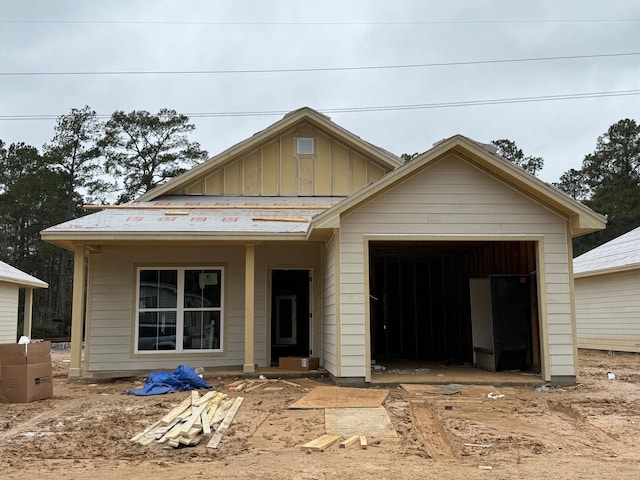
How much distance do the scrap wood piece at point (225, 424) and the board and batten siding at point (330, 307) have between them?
7.14 feet

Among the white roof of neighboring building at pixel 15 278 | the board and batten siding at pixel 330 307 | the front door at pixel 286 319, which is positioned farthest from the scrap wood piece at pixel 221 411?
the white roof of neighboring building at pixel 15 278

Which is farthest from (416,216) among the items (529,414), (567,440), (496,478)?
(496,478)

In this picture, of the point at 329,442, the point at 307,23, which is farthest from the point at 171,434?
the point at 307,23

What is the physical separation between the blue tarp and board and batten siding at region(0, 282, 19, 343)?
44.9 feet

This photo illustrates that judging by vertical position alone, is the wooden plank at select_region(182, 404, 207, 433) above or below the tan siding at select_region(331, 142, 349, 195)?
below

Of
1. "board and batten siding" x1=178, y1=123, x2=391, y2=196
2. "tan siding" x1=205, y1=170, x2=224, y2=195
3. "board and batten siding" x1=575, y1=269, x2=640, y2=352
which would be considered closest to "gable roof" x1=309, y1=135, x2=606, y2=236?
"board and batten siding" x1=178, y1=123, x2=391, y2=196

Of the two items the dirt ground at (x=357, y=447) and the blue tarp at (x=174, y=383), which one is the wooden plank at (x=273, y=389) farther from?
the blue tarp at (x=174, y=383)

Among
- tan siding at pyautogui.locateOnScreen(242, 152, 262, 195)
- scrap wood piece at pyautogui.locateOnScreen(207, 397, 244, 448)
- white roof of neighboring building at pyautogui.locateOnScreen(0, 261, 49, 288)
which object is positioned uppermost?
tan siding at pyautogui.locateOnScreen(242, 152, 262, 195)

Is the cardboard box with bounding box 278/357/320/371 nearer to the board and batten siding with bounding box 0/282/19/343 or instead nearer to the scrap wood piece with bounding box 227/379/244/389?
the scrap wood piece with bounding box 227/379/244/389

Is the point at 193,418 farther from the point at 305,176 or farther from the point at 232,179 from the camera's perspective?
the point at 305,176

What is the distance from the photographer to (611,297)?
18422 millimetres

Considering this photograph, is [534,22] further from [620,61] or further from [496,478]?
[496,478]

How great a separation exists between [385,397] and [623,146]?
36.5 m

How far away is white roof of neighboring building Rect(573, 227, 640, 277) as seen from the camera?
17234 mm
